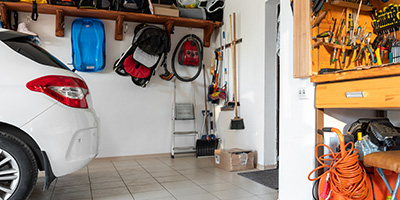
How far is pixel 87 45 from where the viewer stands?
4398 millimetres

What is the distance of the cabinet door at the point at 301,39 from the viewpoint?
1938mm

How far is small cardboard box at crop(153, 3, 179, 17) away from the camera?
4.51 m

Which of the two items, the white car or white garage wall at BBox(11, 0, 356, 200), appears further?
white garage wall at BBox(11, 0, 356, 200)

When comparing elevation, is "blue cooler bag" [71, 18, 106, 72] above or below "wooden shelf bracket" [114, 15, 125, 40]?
below

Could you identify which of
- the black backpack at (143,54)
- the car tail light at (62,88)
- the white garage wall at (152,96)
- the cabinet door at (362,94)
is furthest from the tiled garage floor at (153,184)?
the black backpack at (143,54)

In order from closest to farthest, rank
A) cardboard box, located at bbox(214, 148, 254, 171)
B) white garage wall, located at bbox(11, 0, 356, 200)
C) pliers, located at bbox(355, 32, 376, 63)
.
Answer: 1. pliers, located at bbox(355, 32, 376, 63)
2. cardboard box, located at bbox(214, 148, 254, 171)
3. white garage wall, located at bbox(11, 0, 356, 200)

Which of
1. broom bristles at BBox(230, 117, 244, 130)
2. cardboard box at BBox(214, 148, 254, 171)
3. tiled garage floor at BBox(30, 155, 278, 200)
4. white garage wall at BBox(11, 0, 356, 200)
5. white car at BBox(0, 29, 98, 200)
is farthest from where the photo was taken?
broom bristles at BBox(230, 117, 244, 130)

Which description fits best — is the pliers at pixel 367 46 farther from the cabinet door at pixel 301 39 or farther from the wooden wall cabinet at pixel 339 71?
the cabinet door at pixel 301 39

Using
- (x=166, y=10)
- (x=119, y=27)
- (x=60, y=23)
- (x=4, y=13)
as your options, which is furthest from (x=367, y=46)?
(x=4, y=13)

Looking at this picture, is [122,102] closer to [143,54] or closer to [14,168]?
[143,54]

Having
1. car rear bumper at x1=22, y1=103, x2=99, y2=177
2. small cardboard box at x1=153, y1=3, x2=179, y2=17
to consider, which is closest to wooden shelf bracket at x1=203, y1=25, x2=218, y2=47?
small cardboard box at x1=153, y1=3, x2=179, y2=17

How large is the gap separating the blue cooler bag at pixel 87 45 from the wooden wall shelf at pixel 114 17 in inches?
6.4

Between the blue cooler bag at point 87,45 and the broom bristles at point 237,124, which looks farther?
the blue cooler bag at point 87,45

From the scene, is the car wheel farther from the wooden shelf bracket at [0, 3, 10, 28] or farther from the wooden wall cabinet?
the wooden shelf bracket at [0, 3, 10, 28]
